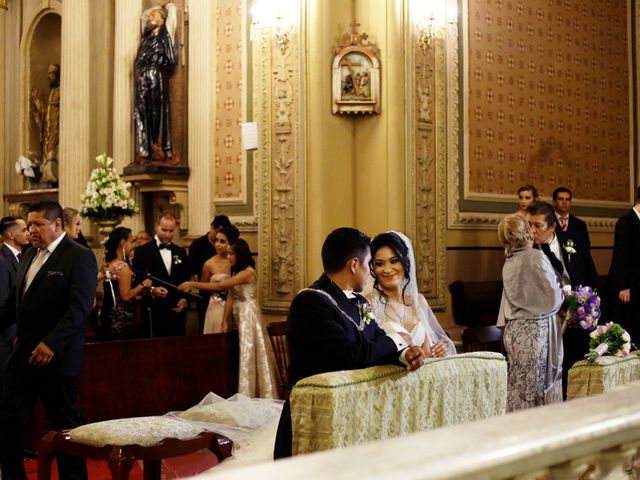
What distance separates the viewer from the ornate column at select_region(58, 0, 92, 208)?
11.0 metres

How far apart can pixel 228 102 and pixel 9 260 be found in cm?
352

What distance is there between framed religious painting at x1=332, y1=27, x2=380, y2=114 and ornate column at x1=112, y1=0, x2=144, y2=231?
2.98 metres

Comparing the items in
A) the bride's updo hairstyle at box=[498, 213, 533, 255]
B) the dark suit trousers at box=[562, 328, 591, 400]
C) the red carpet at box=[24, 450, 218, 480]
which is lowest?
the red carpet at box=[24, 450, 218, 480]

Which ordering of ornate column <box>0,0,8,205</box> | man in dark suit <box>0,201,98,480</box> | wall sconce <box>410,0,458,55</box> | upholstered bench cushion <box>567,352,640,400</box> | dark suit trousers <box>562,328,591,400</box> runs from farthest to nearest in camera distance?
ornate column <box>0,0,8,205</box>
wall sconce <box>410,0,458,55</box>
dark suit trousers <box>562,328,591,400</box>
man in dark suit <box>0,201,98,480</box>
upholstered bench cushion <box>567,352,640,400</box>

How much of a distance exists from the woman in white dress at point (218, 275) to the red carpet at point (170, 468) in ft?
5.65

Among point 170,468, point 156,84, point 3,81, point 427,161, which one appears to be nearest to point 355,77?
point 427,161

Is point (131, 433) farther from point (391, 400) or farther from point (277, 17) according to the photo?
point (277, 17)

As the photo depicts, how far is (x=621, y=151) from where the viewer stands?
37.4 feet

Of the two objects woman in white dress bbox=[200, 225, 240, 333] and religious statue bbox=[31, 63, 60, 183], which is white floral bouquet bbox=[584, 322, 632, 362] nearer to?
woman in white dress bbox=[200, 225, 240, 333]

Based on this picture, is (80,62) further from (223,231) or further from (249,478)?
(249,478)

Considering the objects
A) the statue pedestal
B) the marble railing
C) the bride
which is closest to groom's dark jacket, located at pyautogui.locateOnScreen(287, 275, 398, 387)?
the bride

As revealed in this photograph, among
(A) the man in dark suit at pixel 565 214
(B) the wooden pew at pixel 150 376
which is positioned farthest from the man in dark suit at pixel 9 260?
(A) the man in dark suit at pixel 565 214

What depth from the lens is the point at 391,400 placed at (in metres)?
3.36

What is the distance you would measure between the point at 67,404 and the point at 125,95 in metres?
5.93
